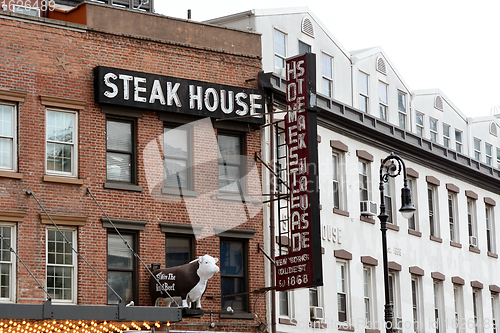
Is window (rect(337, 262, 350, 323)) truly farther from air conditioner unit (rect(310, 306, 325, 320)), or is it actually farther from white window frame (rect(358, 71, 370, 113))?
white window frame (rect(358, 71, 370, 113))

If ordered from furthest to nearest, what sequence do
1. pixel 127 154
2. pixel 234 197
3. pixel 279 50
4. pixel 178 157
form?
pixel 279 50, pixel 234 197, pixel 178 157, pixel 127 154

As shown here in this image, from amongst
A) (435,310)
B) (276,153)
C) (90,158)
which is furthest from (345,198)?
(90,158)

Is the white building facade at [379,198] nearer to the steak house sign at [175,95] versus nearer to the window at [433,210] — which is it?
the window at [433,210]

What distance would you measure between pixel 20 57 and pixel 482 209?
2246 centimetres

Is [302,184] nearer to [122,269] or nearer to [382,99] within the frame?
[122,269]

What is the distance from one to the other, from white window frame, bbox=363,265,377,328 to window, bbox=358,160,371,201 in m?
2.45

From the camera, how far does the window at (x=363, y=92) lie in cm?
3391

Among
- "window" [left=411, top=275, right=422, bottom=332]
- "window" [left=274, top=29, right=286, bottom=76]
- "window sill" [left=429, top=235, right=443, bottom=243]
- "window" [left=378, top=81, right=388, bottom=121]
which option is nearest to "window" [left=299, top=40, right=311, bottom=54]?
"window" [left=274, top=29, right=286, bottom=76]

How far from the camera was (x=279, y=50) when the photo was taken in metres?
30.3

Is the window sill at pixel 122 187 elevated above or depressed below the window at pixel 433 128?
below

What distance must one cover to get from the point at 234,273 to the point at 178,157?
3723 millimetres

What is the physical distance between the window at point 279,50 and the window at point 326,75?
7.24 ft

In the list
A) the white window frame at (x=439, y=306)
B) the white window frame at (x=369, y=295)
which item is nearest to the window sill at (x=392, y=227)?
the white window frame at (x=369, y=295)

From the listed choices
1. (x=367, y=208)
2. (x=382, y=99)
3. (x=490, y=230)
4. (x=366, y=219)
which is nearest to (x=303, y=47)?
(x=382, y=99)
